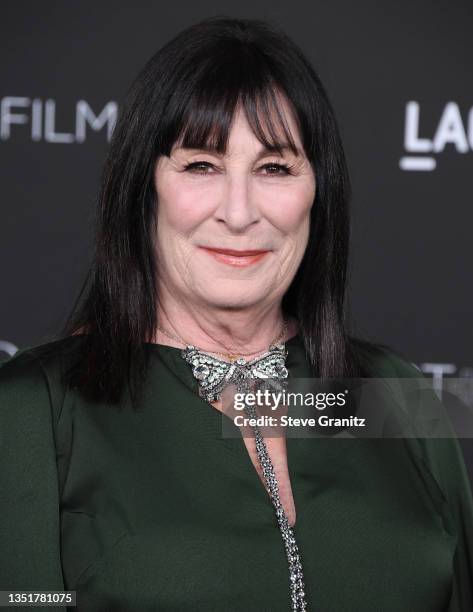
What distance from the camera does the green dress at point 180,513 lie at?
1423 mm

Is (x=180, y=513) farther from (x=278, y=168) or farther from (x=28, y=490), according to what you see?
(x=278, y=168)

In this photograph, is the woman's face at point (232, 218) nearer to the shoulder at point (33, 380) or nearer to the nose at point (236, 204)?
the nose at point (236, 204)

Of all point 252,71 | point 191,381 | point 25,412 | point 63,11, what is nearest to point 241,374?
point 191,381

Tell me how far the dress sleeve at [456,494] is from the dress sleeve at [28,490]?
0.70m

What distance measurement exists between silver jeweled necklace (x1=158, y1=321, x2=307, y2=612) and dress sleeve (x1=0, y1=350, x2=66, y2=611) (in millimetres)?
259

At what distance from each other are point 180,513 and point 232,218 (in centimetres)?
45

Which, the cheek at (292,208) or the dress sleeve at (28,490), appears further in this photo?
the cheek at (292,208)

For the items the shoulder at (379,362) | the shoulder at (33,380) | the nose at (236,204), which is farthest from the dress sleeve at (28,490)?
the shoulder at (379,362)

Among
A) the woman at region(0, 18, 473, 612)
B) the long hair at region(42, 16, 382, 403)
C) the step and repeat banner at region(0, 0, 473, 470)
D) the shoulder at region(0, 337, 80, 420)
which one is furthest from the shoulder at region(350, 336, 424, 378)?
the step and repeat banner at region(0, 0, 473, 470)

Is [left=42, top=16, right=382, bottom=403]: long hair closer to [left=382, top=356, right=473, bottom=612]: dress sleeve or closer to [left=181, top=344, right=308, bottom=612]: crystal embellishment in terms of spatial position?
[left=181, top=344, right=308, bottom=612]: crystal embellishment

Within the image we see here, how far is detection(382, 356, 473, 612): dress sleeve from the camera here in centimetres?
174

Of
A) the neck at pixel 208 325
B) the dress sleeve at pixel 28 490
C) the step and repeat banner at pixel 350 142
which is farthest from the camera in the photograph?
the step and repeat banner at pixel 350 142

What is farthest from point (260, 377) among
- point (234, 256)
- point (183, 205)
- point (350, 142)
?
point (350, 142)

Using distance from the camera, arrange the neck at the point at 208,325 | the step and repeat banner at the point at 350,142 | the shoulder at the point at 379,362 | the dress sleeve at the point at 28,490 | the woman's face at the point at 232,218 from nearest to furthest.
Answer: the dress sleeve at the point at 28,490 → the woman's face at the point at 232,218 → the neck at the point at 208,325 → the shoulder at the point at 379,362 → the step and repeat banner at the point at 350,142
